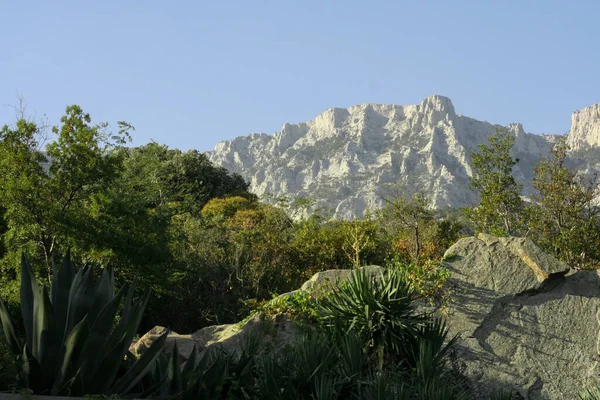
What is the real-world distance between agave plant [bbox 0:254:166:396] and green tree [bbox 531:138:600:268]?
1488 cm

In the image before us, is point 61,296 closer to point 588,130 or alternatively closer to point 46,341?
point 46,341

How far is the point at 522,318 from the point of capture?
12117 millimetres

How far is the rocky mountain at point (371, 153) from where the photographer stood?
137500 millimetres

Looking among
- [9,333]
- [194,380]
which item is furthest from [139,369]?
[9,333]

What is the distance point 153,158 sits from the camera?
2694cm

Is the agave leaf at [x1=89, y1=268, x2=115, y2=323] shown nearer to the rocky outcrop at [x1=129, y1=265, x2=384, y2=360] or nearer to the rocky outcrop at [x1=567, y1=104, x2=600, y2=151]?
the rocky outcrop at [x1=129, y1=265, x2=384, y2=360]

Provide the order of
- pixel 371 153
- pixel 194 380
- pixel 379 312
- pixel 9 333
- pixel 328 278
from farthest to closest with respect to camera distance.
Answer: pixel 371 153 < pixel 328 278 < pixel 379 312 < pixel 194 380 < pixel 9 333

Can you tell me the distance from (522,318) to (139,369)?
24.9 feet

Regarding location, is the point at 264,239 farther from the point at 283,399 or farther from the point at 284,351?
the point at 283,399

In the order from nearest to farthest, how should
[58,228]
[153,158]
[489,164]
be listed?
[58,228], [489,164], [153,158]

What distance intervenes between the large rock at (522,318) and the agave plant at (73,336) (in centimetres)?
663

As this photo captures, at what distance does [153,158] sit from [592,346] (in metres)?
19.0

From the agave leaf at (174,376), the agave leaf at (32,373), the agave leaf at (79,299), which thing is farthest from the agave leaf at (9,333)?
the agave leaf at (174,376)

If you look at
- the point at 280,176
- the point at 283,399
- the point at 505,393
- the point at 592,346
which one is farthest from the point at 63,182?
the point at 280,176
